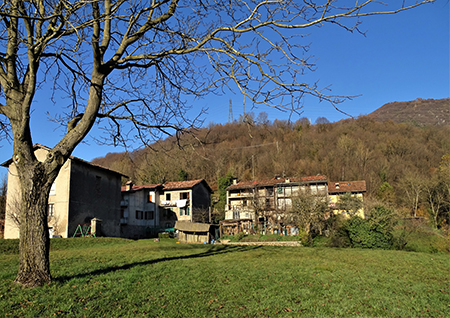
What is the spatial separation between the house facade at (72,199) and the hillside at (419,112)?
263ft

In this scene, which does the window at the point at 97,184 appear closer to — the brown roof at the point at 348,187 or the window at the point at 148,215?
the window at the point at 148,215

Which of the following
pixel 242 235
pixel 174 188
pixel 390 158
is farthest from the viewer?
pixel 390 158

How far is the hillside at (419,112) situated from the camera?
93.9 metres

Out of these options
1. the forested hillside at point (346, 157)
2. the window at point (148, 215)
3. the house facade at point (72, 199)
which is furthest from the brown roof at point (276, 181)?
the house facade at point (72, 199)

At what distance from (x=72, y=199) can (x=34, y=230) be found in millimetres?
23122

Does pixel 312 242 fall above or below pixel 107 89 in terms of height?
below

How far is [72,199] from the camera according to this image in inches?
1099

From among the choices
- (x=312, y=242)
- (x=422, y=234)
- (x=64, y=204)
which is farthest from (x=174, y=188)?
(x=422, y=234)

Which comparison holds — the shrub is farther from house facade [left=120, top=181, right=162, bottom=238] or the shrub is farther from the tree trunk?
house facade [left=120, top=181, right=162, bottom=238]

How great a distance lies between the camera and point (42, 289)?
21.4ft

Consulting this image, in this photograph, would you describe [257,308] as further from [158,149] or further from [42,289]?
[158,149]

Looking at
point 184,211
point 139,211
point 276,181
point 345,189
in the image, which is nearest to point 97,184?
point 139,211

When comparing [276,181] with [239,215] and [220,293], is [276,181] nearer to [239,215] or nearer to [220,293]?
[239,215]

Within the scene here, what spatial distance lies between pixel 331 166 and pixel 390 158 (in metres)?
11.0
